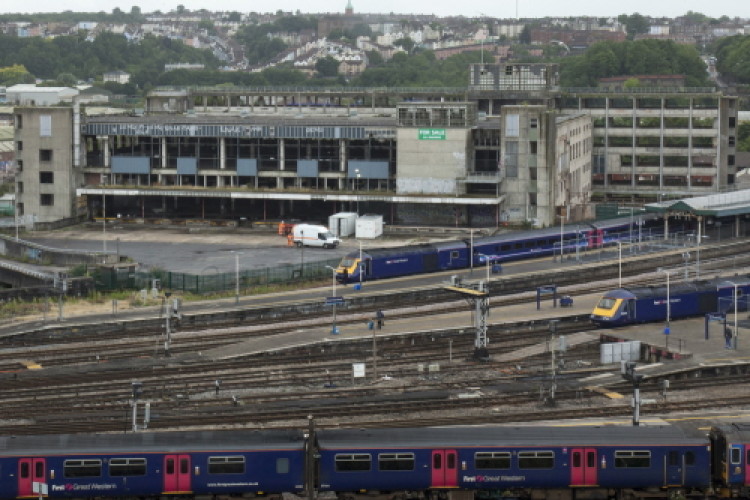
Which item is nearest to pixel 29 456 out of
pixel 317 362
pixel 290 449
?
pixel 290 449

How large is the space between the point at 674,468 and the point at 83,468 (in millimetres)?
16895

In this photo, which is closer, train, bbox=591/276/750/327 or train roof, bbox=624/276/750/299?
train, bbox=591/276/750/327

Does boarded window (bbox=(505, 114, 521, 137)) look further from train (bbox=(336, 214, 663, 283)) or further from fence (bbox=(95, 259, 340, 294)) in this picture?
fence (bbox=(95, 259, 340, 294))

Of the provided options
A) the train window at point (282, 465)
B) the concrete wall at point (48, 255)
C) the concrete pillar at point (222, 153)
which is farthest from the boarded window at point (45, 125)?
the train window at point (282, 465)

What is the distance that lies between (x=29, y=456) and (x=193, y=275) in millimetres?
41853

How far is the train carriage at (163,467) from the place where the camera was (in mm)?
39625

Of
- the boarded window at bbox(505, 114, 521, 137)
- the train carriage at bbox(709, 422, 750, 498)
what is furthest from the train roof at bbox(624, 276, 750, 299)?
the boarded window at bbox(505, 114, 521, 137)

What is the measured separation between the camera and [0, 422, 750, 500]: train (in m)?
39.8

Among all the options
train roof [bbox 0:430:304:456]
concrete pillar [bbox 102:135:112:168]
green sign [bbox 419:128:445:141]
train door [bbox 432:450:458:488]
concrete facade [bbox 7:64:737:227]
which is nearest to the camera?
train roof [bbox 0:430:304:456]

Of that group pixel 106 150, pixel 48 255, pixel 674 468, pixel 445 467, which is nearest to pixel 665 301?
pixel 674 468

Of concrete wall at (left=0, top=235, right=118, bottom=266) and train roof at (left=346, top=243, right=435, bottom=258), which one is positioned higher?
train roof at (left=346, top=243, right=435, bottom=258)

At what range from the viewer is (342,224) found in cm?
9819

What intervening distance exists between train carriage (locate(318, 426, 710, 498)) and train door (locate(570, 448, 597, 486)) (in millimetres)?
29

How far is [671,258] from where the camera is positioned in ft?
288
